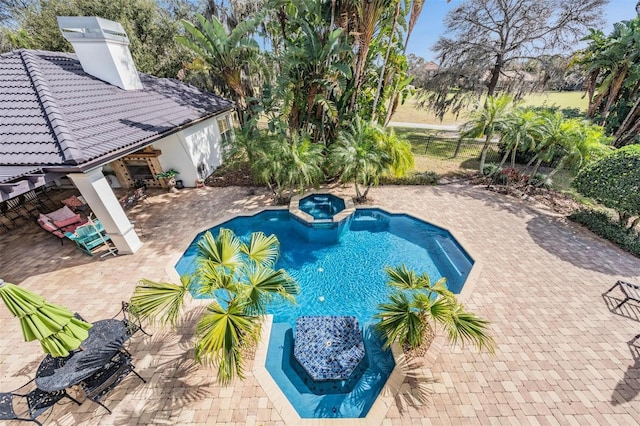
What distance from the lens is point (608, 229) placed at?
1002 centimetres

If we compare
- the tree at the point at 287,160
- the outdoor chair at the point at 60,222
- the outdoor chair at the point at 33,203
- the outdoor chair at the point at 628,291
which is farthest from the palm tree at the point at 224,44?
the outdoor chair at the point at 628,291

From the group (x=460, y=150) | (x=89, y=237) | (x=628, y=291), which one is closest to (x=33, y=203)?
(x=89, y=237)


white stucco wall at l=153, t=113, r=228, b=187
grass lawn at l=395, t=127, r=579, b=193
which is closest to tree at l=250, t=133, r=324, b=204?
white stucco wall at l=153, t=113, r=228, b=187

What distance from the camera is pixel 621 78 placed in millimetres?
13969

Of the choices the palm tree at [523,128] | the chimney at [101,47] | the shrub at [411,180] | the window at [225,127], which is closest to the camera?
the chimney at [101,47]

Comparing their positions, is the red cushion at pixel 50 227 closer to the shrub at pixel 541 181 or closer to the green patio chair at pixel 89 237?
the green patio chair at pixel 89 237

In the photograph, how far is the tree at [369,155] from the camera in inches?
423

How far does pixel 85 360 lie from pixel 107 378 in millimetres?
654

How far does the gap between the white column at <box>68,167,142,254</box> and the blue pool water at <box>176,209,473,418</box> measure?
84.0 inches

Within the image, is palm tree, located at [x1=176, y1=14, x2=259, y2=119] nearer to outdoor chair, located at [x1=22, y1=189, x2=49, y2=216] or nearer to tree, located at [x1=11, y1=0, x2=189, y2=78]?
outdoor chair, located at [x1=22, y1=189, x2=49, y2=216]

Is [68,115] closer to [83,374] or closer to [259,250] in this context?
[83,374]

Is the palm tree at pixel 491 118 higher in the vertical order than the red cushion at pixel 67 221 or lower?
higher

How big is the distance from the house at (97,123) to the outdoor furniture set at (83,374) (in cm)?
413

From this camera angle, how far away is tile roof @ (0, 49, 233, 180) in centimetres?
702
